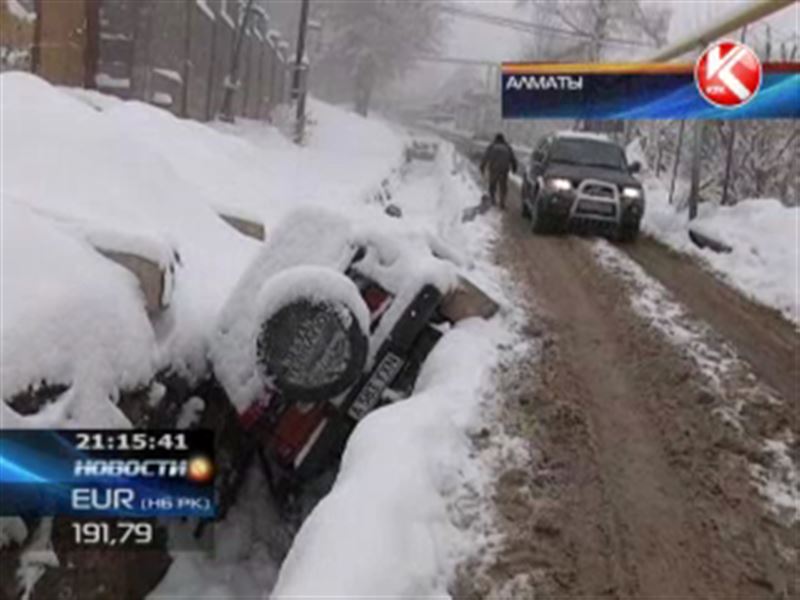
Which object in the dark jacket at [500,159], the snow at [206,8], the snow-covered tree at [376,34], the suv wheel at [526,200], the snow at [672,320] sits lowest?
the snow at [672,320]

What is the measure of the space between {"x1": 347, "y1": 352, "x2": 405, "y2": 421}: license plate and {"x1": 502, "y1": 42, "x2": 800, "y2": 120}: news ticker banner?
444cm

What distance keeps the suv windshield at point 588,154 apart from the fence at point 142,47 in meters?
8.08

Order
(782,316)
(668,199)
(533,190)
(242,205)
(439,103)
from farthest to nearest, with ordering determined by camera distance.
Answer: (439,103) → (668,199) → (533,190) → (242,205) → (782,316)

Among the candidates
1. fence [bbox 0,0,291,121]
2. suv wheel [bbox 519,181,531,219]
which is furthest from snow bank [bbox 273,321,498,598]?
suv wheel [bbox 519,181,531,219]

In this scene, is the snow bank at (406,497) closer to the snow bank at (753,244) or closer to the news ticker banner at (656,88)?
the news ticker banner at (656,88)

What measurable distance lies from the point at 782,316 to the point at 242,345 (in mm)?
6427

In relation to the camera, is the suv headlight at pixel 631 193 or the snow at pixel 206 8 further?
the snow at pixel 206 8

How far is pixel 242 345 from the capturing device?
267 inches

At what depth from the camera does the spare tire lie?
6207 millimetres

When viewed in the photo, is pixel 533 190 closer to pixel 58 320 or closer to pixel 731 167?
pixel 731 167

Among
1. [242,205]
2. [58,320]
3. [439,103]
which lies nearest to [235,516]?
[58,320]

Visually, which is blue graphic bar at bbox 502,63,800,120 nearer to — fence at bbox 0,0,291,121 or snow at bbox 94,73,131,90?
fence at bbox 0,0,291,121

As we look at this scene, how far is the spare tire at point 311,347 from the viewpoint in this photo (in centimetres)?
621

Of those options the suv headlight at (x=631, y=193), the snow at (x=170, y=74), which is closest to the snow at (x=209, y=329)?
the suv headlight at (x=631, y=193)
